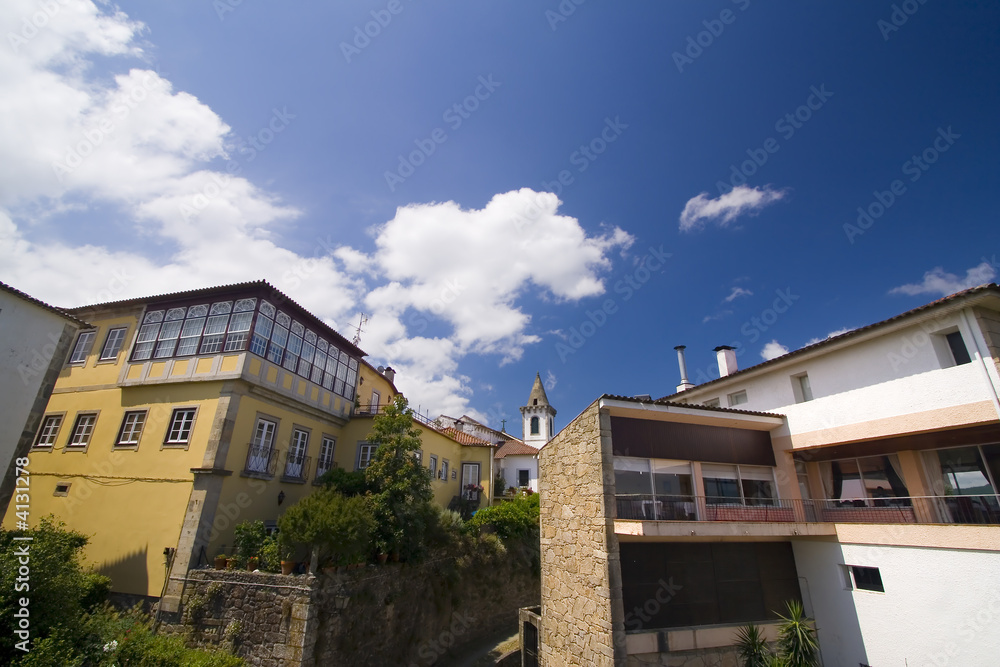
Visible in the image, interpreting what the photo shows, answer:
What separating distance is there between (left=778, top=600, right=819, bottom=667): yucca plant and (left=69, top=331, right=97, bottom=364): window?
85.8 feet

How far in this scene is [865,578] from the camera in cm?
1238

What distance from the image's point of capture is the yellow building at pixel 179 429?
13500mm

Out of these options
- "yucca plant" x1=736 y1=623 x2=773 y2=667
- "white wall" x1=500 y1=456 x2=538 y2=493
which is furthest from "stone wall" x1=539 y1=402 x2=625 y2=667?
"white wall" x1=500 y1=456 x2=538 y2=493

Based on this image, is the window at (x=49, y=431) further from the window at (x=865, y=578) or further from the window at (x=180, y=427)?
the window at (x=865, y=578)

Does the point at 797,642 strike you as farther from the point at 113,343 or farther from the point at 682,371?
the point at 113,343

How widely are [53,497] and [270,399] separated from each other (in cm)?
766

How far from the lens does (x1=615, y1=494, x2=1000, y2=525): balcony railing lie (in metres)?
11.3

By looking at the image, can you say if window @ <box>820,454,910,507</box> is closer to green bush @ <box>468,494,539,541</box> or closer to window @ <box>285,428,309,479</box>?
green bush @ <box>468,494,539,541</box>

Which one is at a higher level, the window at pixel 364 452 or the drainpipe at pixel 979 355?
the drainpipe at pixel 979 355

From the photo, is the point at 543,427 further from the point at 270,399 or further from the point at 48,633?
the point at 48,633

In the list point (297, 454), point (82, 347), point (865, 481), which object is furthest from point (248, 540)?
point (865, 481)

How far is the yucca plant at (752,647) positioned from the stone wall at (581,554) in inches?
160

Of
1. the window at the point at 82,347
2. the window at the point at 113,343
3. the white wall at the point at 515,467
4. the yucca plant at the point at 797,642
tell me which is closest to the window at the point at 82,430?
the window at the point at 113,343

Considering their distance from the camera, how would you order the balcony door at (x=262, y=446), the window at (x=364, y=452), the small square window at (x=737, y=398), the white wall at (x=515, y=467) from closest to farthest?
1. the balcony door at (x=262, y=446)
2. the small square window at (x=737, y=398)
3. the window at (x=364, y=452)
4. the white wall at (x=515, y=467)
